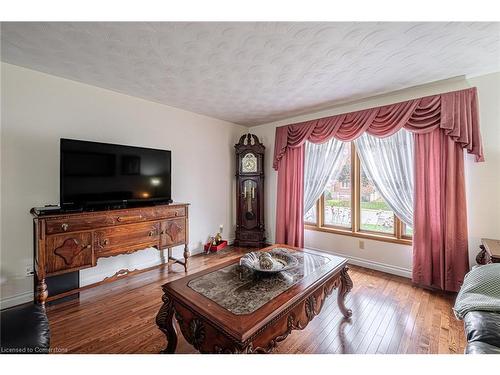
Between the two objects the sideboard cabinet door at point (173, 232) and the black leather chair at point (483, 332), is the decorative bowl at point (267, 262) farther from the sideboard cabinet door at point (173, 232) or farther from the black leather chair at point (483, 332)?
the sideboard cabinet door at point (173, 232)

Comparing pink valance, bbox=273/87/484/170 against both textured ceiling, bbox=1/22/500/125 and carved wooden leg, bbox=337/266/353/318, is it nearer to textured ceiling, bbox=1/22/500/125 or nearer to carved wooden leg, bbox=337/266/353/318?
textured ceiling, bbox=1/22/500/125

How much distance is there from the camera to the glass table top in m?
1.16

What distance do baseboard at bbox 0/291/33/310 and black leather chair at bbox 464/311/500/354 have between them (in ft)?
10.7

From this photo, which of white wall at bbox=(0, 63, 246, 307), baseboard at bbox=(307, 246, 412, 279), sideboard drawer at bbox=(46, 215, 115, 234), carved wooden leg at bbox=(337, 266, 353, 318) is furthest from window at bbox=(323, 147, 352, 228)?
sideboard drawer at bbox=(46, 215, 115, 234)

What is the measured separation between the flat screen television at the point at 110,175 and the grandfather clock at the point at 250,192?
1.37 metres

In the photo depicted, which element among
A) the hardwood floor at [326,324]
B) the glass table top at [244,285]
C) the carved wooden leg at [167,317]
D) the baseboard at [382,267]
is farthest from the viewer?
the baseboard at [382,267]

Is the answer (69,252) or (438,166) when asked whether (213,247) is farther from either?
(438,166)

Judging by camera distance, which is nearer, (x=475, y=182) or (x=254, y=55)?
(x=254, y=55)

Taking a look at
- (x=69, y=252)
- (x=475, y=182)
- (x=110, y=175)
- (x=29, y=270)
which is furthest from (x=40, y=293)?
(x=475, y=182)

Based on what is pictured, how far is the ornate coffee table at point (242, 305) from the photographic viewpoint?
1.00 m

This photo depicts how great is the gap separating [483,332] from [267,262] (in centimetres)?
109

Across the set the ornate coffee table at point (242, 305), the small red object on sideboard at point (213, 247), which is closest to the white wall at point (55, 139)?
the small red object on sideboard at point (213, 247)

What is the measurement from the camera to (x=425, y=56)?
1789mm

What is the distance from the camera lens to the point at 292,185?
135 inches
